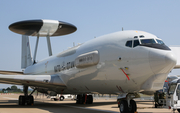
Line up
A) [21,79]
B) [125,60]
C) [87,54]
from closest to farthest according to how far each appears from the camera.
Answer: [125,60] → [87,54] → [21,79]

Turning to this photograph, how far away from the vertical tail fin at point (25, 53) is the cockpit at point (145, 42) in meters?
23.5

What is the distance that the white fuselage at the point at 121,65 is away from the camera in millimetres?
10023

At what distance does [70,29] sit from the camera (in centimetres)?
3341

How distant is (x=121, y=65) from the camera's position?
1092cm

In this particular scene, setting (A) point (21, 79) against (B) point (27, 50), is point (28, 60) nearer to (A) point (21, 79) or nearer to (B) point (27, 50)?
(B) point (27, 50)

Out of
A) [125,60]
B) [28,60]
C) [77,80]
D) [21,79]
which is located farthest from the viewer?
[28,60]

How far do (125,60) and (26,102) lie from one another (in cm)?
1240

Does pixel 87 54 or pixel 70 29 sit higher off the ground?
pixel 70 29

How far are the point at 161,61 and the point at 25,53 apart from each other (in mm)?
27639

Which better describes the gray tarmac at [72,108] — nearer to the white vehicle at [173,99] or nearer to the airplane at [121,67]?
the white vehicle at [173,99]

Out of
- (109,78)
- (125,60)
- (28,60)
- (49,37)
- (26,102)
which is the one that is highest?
(49,37)

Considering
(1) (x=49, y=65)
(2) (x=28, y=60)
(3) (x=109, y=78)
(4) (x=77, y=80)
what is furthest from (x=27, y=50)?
(3) (x=109, y=78)

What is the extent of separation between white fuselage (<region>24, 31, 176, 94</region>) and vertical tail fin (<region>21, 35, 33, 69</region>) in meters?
19.2

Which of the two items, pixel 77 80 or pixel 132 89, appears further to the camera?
pixel 77 80
